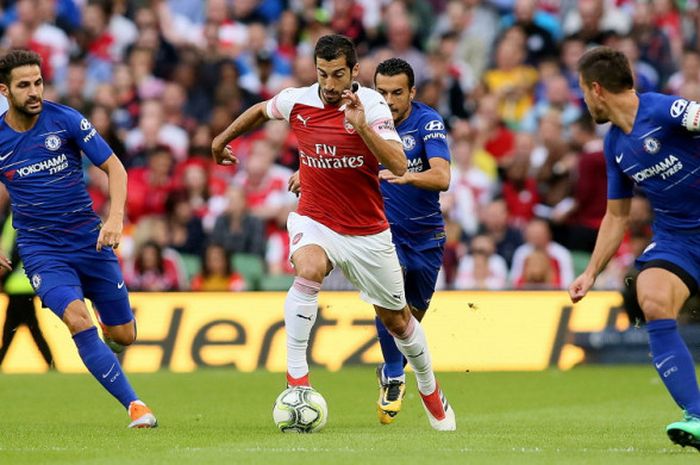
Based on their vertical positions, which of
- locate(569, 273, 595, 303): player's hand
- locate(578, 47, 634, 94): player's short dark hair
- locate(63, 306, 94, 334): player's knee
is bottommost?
locate(63, 306, 94, 334): player's knee

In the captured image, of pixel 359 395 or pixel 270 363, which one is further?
pixel 270 363

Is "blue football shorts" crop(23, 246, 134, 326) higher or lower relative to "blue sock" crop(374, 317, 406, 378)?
higher

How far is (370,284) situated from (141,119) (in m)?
11.9

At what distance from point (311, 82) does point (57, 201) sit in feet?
33.8

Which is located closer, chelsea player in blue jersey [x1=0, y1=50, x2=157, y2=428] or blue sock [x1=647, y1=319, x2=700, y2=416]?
blue sock [x1=647, y1=319, x2=700, y2=416]

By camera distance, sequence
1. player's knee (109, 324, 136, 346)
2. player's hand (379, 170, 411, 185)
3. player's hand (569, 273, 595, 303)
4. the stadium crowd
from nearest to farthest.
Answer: player's hand (569, 273, 595, 303)
player's hand (379, 170, 411, 185)
player's knee (109, 324, 136, 346)
the stadium crowd

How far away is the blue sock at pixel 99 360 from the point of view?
36.3ft

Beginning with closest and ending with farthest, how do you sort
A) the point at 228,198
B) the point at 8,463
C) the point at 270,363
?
1. the point at 8,463
2. the point at 270,363
3. the point at 228,198

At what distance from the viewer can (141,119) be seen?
21984 millimetres

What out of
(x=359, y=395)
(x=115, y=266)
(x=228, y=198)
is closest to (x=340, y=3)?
(x=228, y=198)

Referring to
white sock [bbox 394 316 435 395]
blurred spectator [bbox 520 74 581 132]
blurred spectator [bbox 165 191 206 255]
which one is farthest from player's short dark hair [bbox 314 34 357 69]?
blurred spectator [bbox 520 74 581 132]

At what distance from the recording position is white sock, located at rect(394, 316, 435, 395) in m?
11.0

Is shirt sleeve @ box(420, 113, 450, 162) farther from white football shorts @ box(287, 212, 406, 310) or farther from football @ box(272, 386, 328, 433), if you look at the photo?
football @ box(272, 386, 328, 433)

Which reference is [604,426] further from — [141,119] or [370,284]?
[141,119]
